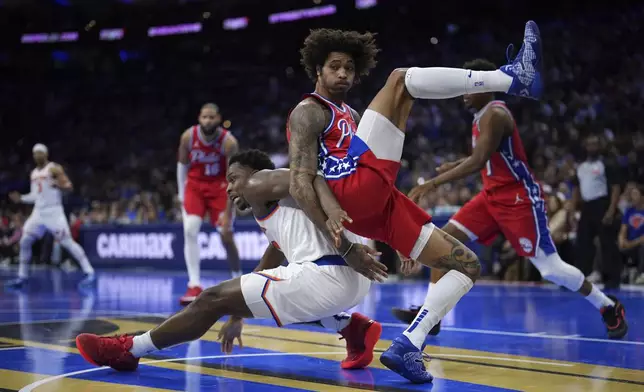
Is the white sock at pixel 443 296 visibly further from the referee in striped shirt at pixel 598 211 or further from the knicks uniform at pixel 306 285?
the referee in striped shirt at pixel 598 211

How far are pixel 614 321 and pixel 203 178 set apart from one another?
5020 mm

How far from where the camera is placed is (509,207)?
632cm

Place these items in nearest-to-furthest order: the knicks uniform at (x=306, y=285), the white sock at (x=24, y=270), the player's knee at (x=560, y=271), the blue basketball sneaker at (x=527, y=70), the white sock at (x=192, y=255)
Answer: the blue basketball sneaker at (x=527, y=70), the knicks uniform at (x=306, y=285), the player's knee at (x=560, y=271), the white sock at (x=192, y=255), the white sock at (x=24, y=270)

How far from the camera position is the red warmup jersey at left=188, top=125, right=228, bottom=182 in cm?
935

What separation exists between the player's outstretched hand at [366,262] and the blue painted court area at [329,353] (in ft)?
1.93

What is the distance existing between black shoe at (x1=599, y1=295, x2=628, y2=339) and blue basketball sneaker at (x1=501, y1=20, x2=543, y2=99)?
280 centimetres

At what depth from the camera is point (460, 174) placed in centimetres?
587

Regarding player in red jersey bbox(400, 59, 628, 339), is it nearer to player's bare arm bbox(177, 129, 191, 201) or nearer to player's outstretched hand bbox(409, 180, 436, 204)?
player's outstretched hand bbox(409, 180, 436, 204)

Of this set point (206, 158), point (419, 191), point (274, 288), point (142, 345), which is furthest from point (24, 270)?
point (274, 288)

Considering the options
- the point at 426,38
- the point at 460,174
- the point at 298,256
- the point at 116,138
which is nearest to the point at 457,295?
the point at 298,256

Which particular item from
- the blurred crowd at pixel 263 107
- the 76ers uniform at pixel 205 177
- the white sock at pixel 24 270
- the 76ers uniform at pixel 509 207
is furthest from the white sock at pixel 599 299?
the white sock at pixel 24 270

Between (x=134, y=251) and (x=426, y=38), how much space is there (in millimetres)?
11430

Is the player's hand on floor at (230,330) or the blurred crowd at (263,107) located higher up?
the blurred crowd at (263,107)

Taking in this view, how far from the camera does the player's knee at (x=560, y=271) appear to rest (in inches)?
246
